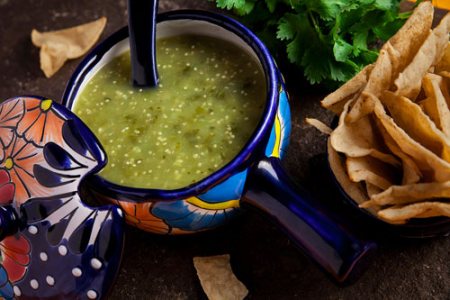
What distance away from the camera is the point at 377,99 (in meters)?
1.15

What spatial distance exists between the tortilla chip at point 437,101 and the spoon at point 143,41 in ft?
1.57

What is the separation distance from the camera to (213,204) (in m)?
1.17

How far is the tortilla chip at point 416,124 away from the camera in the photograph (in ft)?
3.65

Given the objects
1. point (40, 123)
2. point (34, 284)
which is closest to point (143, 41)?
point (40, 123)

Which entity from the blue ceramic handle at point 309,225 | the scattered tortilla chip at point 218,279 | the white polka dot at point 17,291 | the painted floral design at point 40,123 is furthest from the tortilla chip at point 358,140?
the white polka dot at point 17,291

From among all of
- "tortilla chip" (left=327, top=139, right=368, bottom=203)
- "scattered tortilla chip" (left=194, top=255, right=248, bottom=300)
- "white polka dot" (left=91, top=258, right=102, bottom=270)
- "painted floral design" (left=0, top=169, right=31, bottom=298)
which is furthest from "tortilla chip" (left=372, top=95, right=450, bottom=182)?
"painted floral design" (left=0, top=169, right=31, bottom=298)

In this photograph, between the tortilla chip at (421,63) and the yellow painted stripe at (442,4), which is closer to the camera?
the tortilla chip at (421,63)

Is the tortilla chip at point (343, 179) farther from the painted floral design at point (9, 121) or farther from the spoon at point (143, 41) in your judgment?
the painted floral design at point (9, 121)

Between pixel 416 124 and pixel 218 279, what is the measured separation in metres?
0.45

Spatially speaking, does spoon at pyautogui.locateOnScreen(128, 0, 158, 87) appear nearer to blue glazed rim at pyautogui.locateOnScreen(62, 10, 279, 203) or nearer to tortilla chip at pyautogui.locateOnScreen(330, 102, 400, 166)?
blue glazed rim at pyautogui.locateOnScreen(62, 10, 279, 203)

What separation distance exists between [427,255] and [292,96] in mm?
450

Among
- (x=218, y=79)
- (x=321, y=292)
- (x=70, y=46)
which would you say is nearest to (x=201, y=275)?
(x=321, y=292)

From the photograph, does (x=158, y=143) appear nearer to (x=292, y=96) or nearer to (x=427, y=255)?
(x=292, y=96)

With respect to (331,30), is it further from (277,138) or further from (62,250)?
(62,250)
